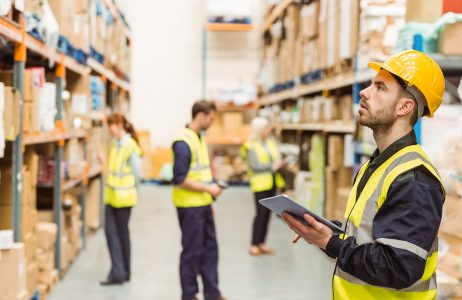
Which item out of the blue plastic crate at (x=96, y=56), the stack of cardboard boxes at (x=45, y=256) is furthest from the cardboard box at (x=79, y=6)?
the stack of cardboard boxes at (x=45, y=256)

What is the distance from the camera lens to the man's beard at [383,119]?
7.95ft

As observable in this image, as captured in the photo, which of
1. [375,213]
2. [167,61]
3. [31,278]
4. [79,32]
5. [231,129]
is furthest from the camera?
[167,61]

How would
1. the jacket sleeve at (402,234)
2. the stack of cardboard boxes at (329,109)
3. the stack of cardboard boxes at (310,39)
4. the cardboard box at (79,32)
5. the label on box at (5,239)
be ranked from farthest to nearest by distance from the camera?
the stack of cardboard boxes at (310,39), the stack of cardboard boxes at (329,109), the cardboard box at (79,32), the label on box at (5,239), the jacket sleeve at (402,234)

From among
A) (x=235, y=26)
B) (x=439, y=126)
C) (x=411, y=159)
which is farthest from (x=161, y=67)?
(x=411, y=159)

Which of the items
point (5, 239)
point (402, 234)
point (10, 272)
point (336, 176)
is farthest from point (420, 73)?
point (336, 176)

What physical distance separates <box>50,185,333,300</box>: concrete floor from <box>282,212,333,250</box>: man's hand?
11.5 ft

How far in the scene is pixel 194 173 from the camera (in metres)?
5.28

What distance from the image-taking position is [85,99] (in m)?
7.37

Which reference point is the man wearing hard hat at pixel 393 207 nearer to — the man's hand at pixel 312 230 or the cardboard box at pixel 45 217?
the man's hand at pixel 312 230

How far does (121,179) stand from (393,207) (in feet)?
13.9

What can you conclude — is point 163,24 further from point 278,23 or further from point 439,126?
point 439,126

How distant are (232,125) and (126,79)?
3537 millimetres

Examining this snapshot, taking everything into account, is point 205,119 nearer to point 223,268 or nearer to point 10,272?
point 10,272

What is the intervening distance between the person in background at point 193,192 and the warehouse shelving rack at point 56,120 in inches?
48.4
